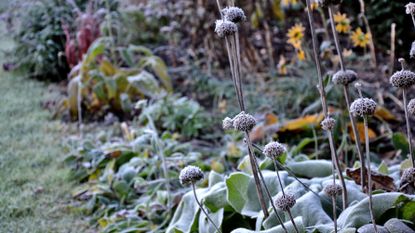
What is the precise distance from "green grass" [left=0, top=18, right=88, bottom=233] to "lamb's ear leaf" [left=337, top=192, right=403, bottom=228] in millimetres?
1057

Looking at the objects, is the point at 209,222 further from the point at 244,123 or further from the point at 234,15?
the point at 234,15

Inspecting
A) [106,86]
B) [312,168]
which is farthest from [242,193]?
[106,86]

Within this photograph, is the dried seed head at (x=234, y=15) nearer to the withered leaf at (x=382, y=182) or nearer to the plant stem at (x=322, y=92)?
the plant stem at (x=322, y=92)

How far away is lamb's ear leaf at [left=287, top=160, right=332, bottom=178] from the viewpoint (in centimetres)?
173

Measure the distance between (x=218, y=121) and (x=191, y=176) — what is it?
2.03 m

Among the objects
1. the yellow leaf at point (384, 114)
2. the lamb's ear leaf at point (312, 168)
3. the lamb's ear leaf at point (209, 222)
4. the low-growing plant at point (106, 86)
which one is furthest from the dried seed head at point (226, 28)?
the low-growing plant at point (106, 86)

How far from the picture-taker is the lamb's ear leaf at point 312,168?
173 cm

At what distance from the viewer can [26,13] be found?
457 cm

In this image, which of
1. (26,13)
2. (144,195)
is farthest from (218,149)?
(26,13)

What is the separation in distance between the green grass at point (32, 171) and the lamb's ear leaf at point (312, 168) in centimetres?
79

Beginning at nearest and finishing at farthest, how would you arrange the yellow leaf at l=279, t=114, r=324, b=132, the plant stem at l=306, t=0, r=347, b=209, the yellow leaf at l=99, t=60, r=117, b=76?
the plant stem at l=306, t=0, r=347, b=209 → the yellow leaf at l=279, t=114, r=324, b=132 → the yellow leaf at l=99, t=60, r=117, b=76

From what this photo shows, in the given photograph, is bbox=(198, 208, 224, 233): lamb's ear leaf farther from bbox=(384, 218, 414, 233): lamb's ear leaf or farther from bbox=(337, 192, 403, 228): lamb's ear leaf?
bbox=(384, 218, 414, 233): lamb's ear leaf

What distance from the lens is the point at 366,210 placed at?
3.91 ft

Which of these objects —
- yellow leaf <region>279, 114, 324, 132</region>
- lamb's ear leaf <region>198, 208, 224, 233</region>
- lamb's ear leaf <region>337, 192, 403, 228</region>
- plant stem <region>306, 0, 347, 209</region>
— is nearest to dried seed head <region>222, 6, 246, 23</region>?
plant stem <region>306, 0, 347, 209</region>
